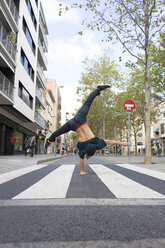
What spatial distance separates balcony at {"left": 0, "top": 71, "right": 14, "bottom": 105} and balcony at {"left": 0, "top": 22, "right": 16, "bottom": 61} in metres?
2.36

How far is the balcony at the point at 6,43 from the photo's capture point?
1437 cm

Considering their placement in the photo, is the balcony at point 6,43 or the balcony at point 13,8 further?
the balcony at point 13,8

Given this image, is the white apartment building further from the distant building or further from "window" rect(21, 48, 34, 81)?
the distant building

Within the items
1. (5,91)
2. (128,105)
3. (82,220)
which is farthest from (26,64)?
(82,220)

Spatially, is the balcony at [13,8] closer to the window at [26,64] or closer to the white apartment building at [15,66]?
the white apartment building at [15,66]

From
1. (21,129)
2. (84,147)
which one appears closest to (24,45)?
(21,129)

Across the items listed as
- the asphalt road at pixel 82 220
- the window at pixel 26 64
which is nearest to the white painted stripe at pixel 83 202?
the asphalt road at pixel 82 220

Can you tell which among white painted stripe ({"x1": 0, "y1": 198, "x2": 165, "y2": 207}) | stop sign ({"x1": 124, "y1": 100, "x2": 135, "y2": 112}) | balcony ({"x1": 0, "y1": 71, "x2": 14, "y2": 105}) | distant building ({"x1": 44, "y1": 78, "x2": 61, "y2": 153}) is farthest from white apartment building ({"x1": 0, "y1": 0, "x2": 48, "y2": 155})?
distant building ({"x1": 44, "y1": 78, "x2": 61, "y2": 153})

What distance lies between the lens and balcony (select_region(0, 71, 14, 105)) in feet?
46.0

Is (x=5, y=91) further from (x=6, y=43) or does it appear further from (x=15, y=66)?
(x=15, y=66)

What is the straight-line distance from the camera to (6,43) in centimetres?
1507

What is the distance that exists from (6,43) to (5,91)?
3.53 metres

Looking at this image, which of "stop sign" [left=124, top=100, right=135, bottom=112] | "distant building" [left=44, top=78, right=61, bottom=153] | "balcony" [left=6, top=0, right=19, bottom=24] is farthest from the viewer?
"distant building" [left=44, top=78, right=61, bottom=153]

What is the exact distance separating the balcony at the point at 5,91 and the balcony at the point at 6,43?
7.73ft
